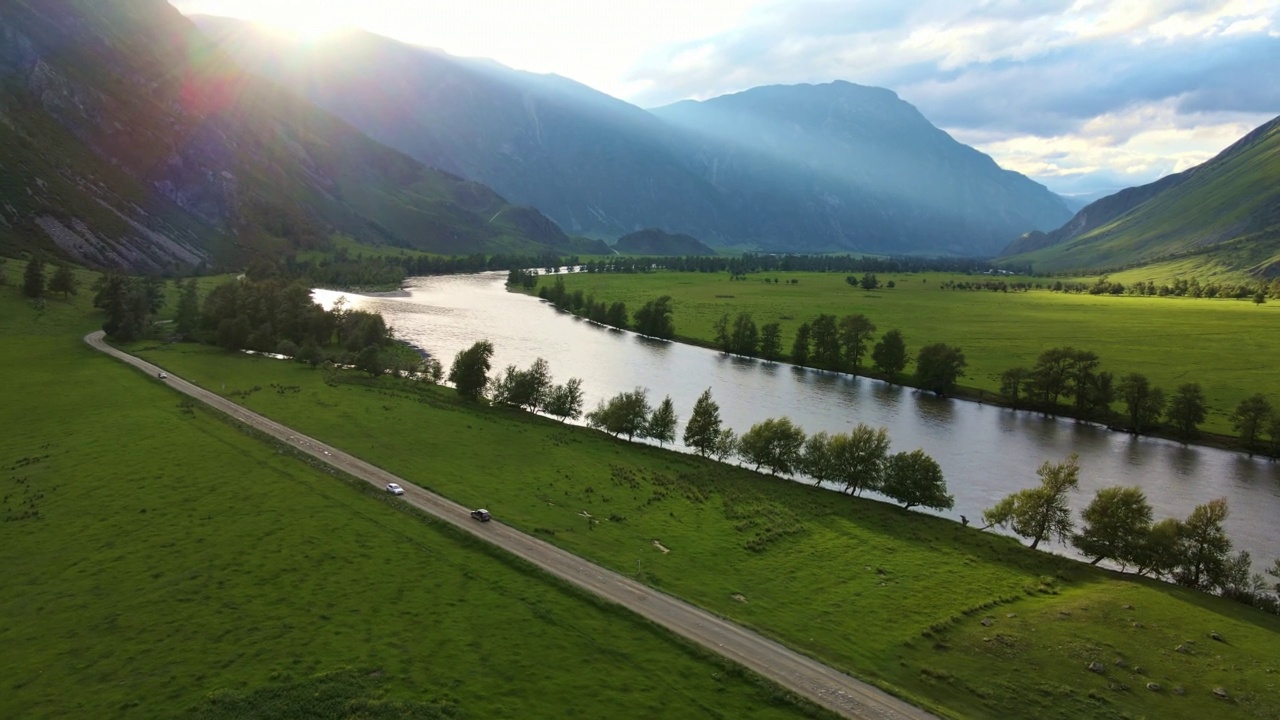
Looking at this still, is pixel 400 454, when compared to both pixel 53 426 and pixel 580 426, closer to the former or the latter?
pixel 580 426

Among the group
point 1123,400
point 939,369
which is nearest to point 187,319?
point 939,369

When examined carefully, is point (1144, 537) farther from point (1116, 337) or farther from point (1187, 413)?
point (1116, 337)

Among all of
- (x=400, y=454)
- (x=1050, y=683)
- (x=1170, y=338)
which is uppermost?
(x=1170, y=338)

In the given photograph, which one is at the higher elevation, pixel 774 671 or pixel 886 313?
A: pixel 886 313

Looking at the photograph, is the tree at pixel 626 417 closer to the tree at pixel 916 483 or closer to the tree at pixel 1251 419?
the tree at pixel 916 483

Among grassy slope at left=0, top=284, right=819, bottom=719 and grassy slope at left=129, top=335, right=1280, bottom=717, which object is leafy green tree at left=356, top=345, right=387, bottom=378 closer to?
grassy slope at left=129, top=335, right=1280, bottom=717

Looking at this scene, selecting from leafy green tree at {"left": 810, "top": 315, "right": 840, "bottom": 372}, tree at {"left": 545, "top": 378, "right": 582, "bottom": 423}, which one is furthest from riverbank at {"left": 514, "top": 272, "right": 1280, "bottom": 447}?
tree at {"left": 545, "top": 378, "right": 582, "bottom": 423}

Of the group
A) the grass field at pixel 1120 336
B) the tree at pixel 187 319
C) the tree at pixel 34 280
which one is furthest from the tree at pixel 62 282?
the grass field at pixel 1120 336

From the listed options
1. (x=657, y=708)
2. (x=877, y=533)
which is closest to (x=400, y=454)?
(x=657, y=708)
